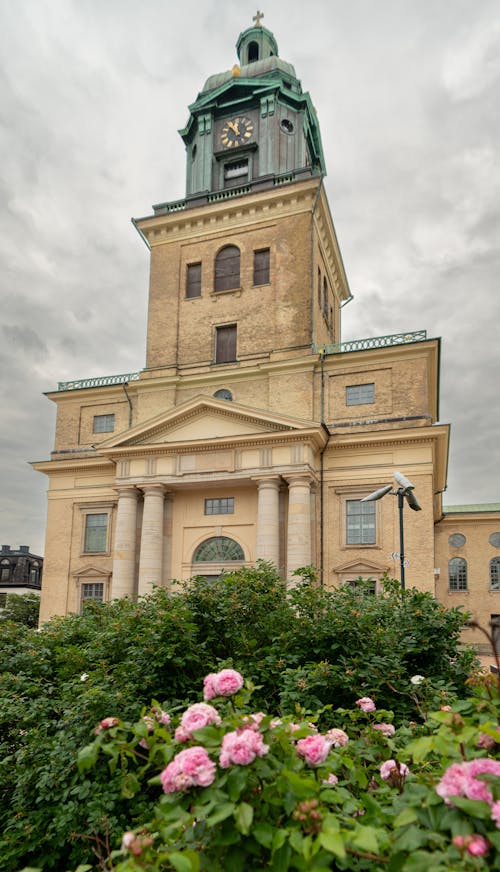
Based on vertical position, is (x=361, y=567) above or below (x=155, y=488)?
below

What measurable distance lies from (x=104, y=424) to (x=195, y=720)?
32817mm

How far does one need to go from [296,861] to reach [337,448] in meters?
26.7

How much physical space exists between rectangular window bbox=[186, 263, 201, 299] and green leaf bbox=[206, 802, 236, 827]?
34.1m

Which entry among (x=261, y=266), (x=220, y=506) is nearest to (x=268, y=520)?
(x=220, y=506)

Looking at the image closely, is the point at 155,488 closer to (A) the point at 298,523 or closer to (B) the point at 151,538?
(B) the point at 151,538

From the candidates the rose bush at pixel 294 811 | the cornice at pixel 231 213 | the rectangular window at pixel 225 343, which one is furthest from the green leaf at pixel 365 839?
the cornice at pixel 231 213

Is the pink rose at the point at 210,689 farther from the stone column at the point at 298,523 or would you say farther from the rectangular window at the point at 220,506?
the rectangular window at the point at 220,506

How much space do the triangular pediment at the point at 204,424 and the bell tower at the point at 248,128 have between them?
47.1ft

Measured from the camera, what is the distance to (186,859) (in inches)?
99.7

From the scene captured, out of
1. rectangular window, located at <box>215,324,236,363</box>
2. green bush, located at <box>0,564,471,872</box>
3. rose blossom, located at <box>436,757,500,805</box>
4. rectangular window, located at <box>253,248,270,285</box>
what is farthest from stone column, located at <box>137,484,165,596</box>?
rose blossom, located at <box>436,757,500,805</box>

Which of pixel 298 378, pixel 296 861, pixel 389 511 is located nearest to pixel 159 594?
pixel 296 861

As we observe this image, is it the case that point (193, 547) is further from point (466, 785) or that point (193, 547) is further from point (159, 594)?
point (466, 785)

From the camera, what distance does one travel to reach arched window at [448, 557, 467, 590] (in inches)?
1941

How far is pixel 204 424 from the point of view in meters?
29.8
